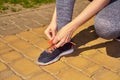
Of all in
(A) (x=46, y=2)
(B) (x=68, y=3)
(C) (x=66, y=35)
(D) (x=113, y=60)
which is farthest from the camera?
(A) (x=46, y=2)

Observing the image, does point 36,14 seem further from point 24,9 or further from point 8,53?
point 8,53

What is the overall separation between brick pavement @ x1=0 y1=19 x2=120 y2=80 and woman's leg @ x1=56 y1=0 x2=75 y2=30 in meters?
0.35

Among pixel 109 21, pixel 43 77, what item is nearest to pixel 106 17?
pixel 109 21

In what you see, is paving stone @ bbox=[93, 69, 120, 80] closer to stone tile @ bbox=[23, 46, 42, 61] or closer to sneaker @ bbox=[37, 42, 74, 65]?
sneaker @ bbox=[37, 42, 74, 65]

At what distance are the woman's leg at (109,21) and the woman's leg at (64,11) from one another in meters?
0.25

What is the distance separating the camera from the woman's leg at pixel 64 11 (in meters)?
2.09

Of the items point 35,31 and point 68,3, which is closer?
point 68,3

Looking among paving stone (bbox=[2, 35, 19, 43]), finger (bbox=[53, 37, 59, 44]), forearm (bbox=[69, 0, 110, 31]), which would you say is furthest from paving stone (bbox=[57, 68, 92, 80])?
paving stone (bbox=[2, 35, 19, 43])

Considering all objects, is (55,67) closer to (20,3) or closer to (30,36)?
(30,36)

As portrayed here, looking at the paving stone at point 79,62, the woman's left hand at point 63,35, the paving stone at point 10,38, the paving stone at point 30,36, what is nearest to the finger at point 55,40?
the woman's left hand at point 63,35

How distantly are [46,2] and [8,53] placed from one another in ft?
4.84

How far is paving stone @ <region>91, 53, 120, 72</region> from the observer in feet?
7.01

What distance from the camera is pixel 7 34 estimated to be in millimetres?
2676

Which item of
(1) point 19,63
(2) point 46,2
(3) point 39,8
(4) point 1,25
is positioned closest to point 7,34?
(4) point 1,25
